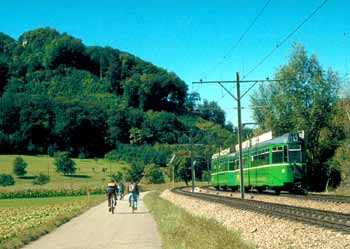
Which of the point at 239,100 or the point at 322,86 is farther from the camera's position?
the point at 322,86

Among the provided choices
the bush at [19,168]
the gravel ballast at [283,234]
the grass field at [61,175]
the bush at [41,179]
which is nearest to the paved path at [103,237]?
the gravel ballast at [283,234]

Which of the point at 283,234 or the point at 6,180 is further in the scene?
the point at 6,180

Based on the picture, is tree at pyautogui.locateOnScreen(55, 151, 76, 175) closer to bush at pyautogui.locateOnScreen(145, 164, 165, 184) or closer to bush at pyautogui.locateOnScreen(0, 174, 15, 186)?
bush at pyautogui.locateOnScreen(0, 174, 15, 186)

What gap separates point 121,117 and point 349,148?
117538 mm

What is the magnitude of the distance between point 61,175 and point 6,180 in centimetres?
1150

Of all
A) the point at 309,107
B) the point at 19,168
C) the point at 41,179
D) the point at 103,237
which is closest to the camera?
the point at 103,237

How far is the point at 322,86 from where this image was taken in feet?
184

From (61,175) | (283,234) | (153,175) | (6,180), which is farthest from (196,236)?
(61,175)

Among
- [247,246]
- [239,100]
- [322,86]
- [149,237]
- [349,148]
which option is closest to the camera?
[247,246]

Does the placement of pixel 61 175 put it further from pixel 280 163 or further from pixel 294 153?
pixel 294 153

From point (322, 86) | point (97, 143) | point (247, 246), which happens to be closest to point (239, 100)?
point (322, 86)

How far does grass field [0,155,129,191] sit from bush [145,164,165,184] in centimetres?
681

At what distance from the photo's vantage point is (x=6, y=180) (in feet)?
340

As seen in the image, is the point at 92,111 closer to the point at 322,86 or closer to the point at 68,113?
the point at 68,113
